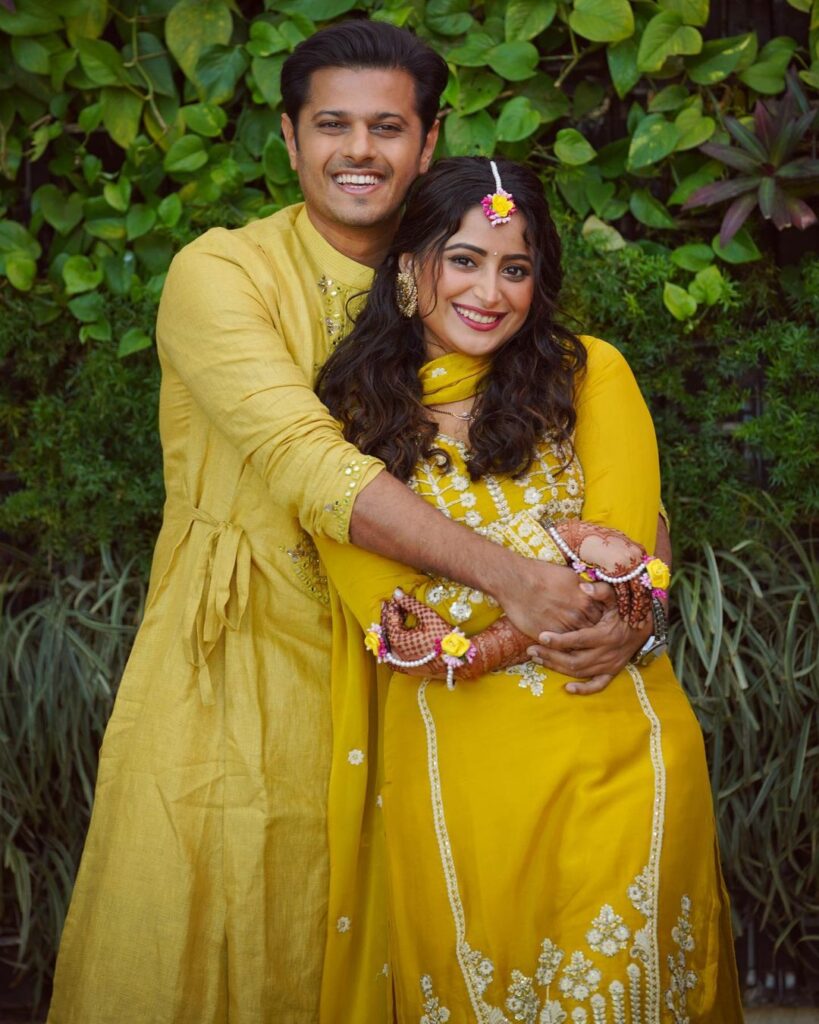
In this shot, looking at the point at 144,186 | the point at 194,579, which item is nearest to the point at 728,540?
the point at 194,579

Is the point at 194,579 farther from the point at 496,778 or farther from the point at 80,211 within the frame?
the point at 80,211

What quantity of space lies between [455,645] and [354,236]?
96 cm

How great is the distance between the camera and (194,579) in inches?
103

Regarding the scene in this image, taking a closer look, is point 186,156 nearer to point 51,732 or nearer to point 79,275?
point 79,275

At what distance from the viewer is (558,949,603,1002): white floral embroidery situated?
218 cm

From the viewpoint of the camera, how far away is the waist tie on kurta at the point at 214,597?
2586 millimetres

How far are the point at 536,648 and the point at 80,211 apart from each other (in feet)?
6.57

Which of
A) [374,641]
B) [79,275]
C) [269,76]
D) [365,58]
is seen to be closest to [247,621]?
[374,641]

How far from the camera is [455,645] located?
2.29 meters

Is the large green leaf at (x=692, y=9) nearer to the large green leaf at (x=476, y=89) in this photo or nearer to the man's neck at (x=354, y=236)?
the large green leaf at (x=476, y=89)

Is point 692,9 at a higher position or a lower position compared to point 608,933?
higher

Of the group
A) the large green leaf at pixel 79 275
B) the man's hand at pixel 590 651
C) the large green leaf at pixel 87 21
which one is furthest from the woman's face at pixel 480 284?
the large green leaf at pixel 87 21

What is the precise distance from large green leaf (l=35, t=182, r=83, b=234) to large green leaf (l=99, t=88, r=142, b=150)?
0.21 metres

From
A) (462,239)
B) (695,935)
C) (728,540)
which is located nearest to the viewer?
(695,935)
